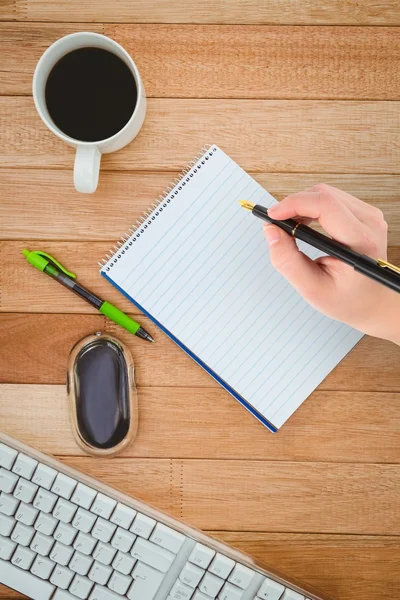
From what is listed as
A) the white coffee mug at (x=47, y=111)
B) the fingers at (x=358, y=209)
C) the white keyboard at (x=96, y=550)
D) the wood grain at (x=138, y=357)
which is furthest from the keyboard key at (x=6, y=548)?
the fingers at (x=358, y=209)

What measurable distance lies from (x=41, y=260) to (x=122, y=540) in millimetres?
383

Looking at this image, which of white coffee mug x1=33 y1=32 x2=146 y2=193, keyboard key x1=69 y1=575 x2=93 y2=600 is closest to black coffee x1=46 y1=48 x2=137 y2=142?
white coffee mug x1=33 y1=32 x2=146 y2=193

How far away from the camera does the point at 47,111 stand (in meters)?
0.79

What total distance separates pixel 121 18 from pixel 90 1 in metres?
0.05

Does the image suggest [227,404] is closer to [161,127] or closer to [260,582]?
[260,582]

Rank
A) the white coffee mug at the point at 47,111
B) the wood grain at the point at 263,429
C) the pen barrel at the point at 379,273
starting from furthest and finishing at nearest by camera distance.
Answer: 1. the wood grain at the point at 263,429
2. the white coffee mug at the point at 47,111
3. the pen barrel at the point at 379,273

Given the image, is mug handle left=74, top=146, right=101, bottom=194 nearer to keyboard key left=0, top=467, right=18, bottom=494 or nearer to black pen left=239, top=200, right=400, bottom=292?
black pen left=239, top=200, right=400, bottom=292

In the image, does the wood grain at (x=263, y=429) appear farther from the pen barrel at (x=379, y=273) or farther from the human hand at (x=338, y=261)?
the pen barrel at (x=379, y=273)

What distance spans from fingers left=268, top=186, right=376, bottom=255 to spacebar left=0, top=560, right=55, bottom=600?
0.55 m

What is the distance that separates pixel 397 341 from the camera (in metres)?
0.80

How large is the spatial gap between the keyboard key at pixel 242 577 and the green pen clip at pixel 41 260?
0.44m

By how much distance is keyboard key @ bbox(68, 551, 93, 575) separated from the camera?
2.61 ft

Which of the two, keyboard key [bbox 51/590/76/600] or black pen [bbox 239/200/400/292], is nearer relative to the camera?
black pen [bbox 239/200/400/292]

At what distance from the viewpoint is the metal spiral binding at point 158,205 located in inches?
33.5
